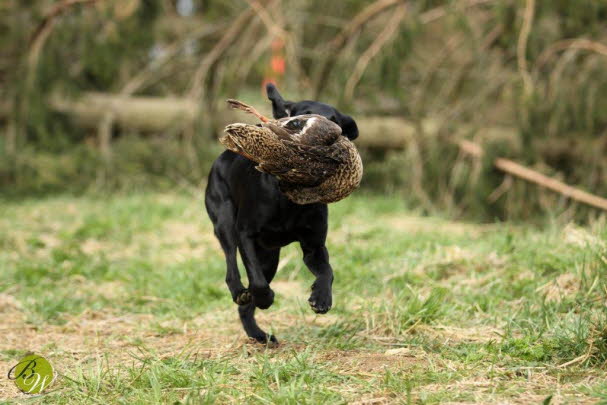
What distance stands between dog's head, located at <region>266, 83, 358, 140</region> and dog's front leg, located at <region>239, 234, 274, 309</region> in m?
0.67

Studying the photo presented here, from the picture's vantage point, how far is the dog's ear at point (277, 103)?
12.8 feet

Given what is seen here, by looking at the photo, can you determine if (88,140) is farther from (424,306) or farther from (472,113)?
(424,306)

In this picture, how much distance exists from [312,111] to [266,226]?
1.99ft

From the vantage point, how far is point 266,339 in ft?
13.3

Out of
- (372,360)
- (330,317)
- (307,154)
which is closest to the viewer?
(307,154)

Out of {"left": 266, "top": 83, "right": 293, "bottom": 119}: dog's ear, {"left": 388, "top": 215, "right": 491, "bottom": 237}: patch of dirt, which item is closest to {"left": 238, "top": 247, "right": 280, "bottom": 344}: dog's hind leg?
{"left": 266, "top": 83, "right": 293, "bottom": 119}: dog's ear

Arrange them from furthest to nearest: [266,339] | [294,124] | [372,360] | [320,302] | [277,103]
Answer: [266,339] → [277,103] → [320,302] → [372,360] → [294,124]

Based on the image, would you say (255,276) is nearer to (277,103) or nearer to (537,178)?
(277,103)

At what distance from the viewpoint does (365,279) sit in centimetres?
531

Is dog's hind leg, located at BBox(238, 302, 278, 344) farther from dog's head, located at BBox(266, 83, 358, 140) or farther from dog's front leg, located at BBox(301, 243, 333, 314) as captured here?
dog's head, located at BBox(266, 83, 358, 140)

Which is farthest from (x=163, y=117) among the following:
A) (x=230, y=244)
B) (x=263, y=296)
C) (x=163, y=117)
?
(x=263, y=296)

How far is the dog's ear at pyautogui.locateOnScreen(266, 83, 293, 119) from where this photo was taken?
154 inches

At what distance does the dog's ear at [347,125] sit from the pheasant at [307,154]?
0.43 meters

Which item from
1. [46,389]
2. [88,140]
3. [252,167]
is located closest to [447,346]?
[252,167]
